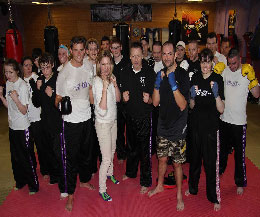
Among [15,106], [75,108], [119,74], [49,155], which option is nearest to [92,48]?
[119,74]

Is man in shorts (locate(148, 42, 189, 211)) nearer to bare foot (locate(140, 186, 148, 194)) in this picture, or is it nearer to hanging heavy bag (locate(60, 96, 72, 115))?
bare foot (locate(140, 186, 148, 194))

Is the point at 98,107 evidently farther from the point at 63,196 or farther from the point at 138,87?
the point at 63,196

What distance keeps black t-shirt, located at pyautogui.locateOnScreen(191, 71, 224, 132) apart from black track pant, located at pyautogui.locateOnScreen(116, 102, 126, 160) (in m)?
1.32

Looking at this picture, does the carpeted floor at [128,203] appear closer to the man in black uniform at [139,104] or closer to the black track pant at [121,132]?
the man in black uniform at [139,104]

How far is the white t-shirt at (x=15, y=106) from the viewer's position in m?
3.05

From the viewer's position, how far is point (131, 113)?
3.16 m

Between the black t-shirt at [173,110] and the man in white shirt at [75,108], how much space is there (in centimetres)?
88

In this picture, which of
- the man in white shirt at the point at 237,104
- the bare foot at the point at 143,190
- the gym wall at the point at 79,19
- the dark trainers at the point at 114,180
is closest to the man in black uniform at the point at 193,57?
the man in white shirt at the point at 237,104

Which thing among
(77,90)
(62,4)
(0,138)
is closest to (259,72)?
(77,90)

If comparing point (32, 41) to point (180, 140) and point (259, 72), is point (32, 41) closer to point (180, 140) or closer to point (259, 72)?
point (259, 72)

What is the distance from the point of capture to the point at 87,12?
1105 cm

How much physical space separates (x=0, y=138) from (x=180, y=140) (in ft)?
13.8

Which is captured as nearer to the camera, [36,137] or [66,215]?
[66,215]

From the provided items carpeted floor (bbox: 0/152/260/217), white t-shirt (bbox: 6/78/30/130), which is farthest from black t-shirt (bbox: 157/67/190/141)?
white t-shirt (bbox: 6/78/30/130)
